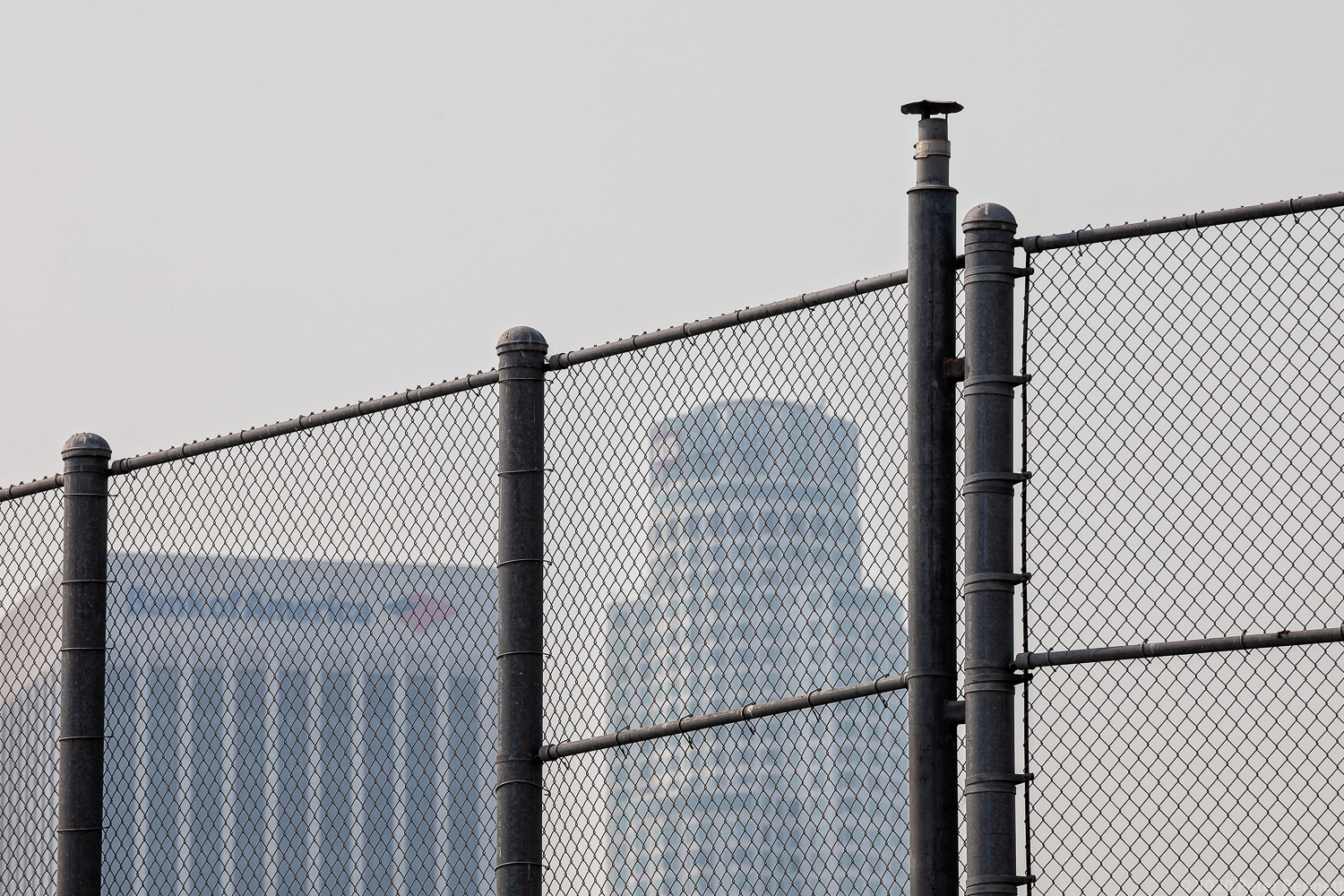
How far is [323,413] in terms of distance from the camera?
616 centimetres

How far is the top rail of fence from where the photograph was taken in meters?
5.00

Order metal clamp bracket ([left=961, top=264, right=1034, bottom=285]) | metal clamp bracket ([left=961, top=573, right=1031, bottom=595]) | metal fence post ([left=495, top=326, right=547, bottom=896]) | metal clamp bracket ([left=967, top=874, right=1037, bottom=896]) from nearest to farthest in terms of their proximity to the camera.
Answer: metal clamp bracket ([left=967, top=874, right=1037, bottom=896]), metal clamp bracket ([left=961, top=573, right=1031, bottom=595]), metal clamp bracket ([left=961, top=264, right=1034, bottom=285]), metal fence post ([left=495, top=326, right=547, bottom=896])

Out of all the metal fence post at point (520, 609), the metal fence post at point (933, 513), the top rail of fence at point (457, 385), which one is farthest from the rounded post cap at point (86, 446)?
the metal fence post at point (933, 513)

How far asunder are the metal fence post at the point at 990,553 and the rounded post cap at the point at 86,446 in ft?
12.0

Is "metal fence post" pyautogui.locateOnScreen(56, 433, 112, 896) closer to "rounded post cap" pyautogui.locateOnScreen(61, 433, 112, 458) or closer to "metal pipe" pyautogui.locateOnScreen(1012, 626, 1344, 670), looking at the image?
"rounded post cap" pyautogui.locateOnScreen(61, 433, 112, 458)

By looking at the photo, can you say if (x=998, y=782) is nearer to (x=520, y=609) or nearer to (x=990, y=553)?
(x=990, y=553)

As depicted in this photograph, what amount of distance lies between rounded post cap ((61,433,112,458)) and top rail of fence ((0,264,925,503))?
67 mm

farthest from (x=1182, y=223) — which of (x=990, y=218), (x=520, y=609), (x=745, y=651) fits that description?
(x=745, y=651)

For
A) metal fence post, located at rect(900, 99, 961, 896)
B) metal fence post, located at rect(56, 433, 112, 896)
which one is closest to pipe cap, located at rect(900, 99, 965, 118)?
metal fence post, located at rect(900, 99, 961, 896)

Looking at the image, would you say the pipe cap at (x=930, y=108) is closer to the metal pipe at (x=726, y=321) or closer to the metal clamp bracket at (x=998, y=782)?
the metal pipe at (x=726, y=321)

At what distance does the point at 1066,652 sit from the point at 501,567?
6.16 feet

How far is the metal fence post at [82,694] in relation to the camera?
664 centimetres

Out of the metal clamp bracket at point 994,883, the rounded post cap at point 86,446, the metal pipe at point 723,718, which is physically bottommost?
the metal clamp bracket at point 994,883

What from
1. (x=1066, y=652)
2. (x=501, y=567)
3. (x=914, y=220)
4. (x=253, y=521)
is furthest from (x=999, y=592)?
(x=253, y=521)
